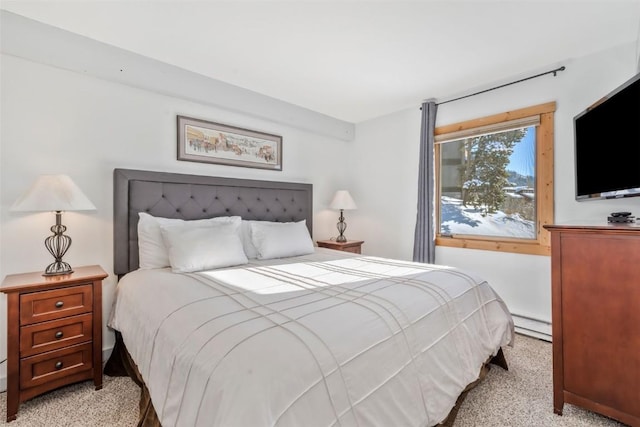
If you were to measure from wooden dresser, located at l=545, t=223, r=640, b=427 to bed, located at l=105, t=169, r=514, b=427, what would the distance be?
0.37 meters

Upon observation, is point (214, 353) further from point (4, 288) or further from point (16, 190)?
point (16, 190)

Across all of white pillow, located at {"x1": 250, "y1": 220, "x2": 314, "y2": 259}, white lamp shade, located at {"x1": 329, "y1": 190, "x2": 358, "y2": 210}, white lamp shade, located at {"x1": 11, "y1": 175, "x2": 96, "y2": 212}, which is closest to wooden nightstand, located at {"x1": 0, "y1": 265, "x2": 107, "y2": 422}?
white lamp shade, located at {"x1": 11, "y1": 175, "x2": 96, "y2": 212}

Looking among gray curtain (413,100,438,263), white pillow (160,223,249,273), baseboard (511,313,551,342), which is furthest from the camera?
gray curtain (413,100,438,263)

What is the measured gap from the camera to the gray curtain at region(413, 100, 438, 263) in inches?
138

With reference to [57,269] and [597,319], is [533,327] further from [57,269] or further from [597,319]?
[57,269]

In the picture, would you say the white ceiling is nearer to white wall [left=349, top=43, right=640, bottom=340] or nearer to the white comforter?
white wall [left=349, top=43, right=640, bottom=340]

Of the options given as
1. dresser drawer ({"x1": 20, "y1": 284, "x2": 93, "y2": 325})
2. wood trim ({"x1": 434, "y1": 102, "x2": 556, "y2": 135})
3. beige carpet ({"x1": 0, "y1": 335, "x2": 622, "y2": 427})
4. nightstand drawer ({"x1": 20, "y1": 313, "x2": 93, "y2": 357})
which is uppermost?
wood trim ({"x1": 434, "y1": 102, "x2": 556, "y2": 135})

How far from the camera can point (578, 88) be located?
2.60 m

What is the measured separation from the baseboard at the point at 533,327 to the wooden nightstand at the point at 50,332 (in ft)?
11.4

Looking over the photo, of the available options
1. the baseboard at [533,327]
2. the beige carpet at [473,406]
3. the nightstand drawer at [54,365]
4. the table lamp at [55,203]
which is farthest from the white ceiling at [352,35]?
the beige carpet at [473,406]

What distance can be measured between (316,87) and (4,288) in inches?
113

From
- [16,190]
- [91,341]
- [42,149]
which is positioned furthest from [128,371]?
[42,149]

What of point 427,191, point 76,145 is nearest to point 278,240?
point 76,145

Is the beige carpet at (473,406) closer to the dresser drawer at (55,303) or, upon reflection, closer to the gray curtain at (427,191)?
the dresser drawer at (55,303)
